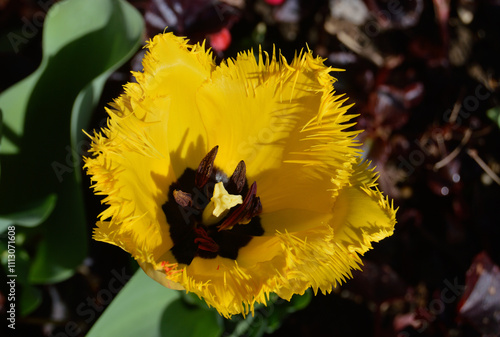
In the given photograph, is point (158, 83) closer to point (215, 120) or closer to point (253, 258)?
point (215, 120)

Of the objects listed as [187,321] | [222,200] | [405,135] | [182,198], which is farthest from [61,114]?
[405,135]

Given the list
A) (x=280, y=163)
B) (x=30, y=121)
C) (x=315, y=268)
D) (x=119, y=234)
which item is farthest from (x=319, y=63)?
(x=30, y=121)

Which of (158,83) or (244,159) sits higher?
(158,83)

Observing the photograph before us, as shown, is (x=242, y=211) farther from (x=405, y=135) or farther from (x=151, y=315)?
(x=405, y=135)

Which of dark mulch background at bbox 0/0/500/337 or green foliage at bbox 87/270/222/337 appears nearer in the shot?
green foliage at bbox 87/270/222/337

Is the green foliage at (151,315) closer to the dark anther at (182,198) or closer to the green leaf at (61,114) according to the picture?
the dark anther at (182,198)

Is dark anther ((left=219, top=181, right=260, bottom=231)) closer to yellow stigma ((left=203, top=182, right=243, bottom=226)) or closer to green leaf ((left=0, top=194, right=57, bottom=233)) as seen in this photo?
yellow stigma ((left=203, top=182, right=243, bottom=226))

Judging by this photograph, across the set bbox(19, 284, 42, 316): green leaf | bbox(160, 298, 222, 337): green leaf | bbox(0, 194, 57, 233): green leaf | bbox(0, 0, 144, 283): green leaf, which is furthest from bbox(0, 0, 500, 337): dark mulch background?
bbox(160, 298, 222, 337): green leaf

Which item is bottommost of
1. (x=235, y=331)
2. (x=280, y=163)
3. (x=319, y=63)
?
(x=235, y=331)
